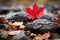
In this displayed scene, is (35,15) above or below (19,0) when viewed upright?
above

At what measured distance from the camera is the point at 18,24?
2477 millimetres

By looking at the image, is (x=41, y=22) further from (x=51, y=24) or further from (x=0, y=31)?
(x=0, y=31)

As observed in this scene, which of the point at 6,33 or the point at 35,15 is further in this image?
the point at 35,15

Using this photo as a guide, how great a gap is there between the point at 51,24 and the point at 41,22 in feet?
0.34

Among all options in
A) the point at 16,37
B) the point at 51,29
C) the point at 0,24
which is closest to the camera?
the point at 16,37

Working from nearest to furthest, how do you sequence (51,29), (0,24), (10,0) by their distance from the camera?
(51,29)
(0,24)
(10,0)

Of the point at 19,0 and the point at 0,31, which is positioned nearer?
the point at 0,31

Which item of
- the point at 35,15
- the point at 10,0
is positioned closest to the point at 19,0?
the point at 10,0

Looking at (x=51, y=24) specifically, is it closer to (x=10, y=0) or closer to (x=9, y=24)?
(x=9, y=24)

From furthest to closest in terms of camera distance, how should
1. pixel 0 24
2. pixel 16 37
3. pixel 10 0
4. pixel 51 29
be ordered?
pixel 10 0
pixel 0 24
pixel 51 29
pixel 16 37

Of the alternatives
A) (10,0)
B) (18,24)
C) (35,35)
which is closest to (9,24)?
(18,24)

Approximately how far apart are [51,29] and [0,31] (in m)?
0.48

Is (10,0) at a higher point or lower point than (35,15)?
lower

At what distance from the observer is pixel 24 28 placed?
7.59 ft
